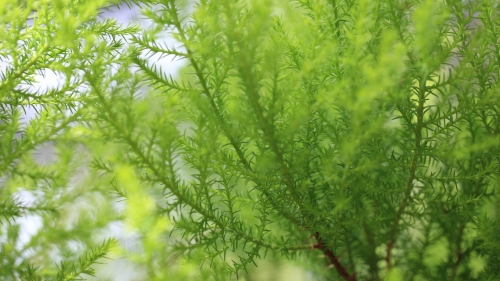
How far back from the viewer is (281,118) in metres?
0.30

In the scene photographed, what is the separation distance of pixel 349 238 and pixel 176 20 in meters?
0.23

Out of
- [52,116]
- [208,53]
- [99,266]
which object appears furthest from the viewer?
[99,266]

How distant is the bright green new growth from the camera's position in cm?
24

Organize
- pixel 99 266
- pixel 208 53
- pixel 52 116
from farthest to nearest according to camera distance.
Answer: pixel 99 266 → pixel 52 116 → pixel 208 53

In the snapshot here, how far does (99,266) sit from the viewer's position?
66cm

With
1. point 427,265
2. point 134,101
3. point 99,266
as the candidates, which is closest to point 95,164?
point 134,101

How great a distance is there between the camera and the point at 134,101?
0.28m

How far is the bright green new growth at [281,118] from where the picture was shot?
0.24 metres

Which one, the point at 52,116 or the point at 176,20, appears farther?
the point at 52,116

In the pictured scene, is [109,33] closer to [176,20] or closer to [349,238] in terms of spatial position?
[176,20]

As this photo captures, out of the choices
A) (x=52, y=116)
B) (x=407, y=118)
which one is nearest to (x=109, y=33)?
(x=52, y=116)

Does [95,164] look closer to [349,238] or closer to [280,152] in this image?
[280,152]

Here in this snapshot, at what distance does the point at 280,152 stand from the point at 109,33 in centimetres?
15

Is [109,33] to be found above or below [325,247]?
above
